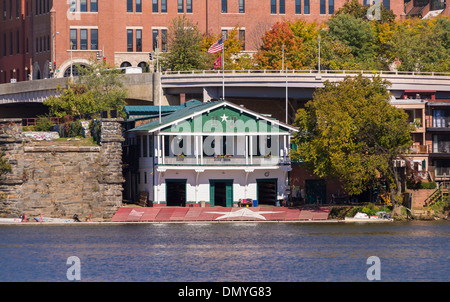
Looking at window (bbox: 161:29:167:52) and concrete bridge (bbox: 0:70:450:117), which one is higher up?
window (bbox: 161:29:167:52)

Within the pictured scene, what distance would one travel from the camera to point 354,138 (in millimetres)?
92438

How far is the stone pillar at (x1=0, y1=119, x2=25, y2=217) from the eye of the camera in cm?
9106

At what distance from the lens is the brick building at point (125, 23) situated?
15200cm

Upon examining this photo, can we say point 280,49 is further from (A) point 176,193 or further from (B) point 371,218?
(B) point 371,218

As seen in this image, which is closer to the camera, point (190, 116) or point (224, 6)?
point (190, 116)

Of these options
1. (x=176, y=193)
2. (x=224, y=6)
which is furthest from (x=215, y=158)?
(x=224, y=6)

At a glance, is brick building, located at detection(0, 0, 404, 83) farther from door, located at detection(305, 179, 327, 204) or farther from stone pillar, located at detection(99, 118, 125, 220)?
door, located at detection(305, 179, 327, 204)

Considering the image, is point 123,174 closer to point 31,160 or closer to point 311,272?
point 31,160

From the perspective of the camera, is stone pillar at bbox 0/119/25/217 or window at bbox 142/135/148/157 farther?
window at bbox 142/135/148/157

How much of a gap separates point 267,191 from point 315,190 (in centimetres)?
476

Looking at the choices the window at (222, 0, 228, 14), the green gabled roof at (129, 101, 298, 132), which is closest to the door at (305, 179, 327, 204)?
the green gabled roof at (129, 101, 298, 132)

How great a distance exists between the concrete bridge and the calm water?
34834mm

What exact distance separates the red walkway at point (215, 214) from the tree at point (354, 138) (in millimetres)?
3866
